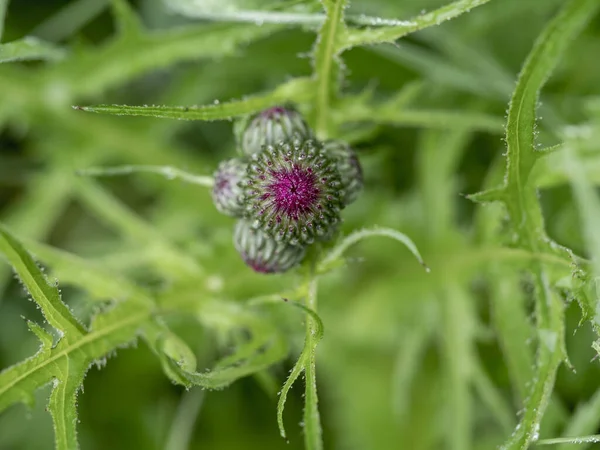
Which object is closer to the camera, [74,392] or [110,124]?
[74,392]

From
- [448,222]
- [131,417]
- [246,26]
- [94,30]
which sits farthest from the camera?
[94,30]

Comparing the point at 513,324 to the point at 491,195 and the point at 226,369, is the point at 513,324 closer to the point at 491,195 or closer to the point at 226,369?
the point at 491,195

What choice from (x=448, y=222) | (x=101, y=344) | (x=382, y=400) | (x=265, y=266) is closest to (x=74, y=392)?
(x=101, y=344)

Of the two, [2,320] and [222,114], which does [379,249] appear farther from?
[2,320]

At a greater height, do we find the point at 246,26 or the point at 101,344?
the point at 246,26

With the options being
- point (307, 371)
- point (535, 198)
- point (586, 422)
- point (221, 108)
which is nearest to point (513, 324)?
point (586, 422)

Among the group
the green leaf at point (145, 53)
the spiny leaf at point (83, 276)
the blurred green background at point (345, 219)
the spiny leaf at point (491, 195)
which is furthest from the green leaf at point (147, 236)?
the spiny leaf at point (491, 195)

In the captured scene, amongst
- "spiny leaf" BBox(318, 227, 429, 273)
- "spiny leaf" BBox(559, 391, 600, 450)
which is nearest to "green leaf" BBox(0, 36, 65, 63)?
"spiny leaf" BBox(318, 227, 429, 273)

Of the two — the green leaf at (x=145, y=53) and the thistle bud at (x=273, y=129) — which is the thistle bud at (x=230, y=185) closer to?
the thistle bud at (x=273, y=129)
